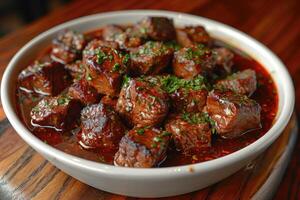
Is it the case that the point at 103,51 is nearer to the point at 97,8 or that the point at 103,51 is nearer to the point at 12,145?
the point at 12,145

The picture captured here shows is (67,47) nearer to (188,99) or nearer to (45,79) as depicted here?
(45,79)

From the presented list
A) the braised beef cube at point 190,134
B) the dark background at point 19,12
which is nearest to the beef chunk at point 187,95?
the braised beef cube at point 190,134

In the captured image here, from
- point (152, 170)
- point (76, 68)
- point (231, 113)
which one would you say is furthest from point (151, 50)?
point (152, 170)

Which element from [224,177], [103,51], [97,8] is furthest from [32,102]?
[97,8]

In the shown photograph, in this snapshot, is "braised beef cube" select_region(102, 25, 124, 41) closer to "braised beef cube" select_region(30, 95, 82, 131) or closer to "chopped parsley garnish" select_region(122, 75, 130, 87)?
"chopped parsley garnish" select_region(122, 75, 130, 87)

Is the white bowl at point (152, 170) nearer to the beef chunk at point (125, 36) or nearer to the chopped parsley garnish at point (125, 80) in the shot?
the chopped parsley garnish at point (125, 80)

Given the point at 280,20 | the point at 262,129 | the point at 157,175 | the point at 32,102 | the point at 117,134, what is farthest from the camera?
the point at 280,20
